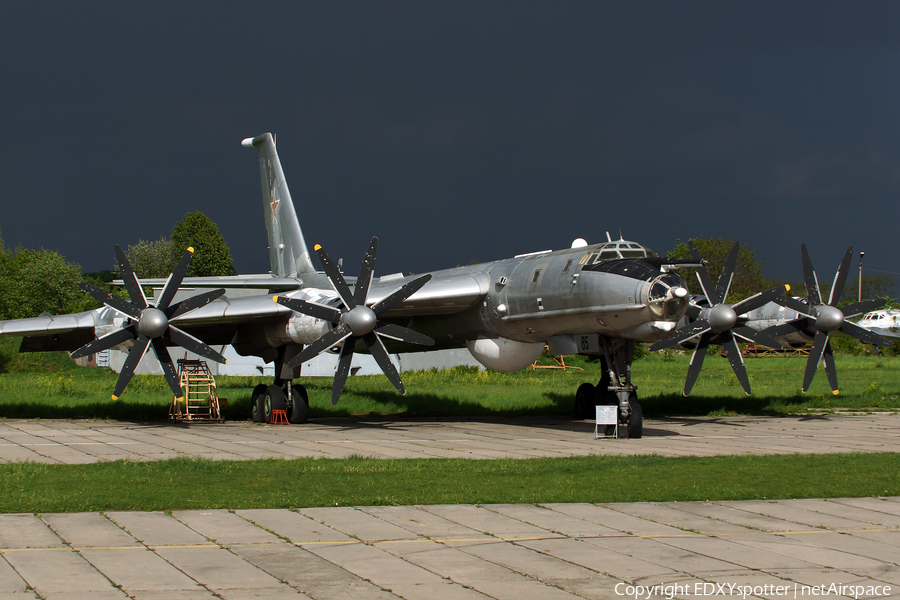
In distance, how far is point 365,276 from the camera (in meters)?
16.8

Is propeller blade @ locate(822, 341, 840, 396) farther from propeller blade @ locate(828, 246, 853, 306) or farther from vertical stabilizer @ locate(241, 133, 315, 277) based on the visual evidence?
vertical stabilizer @ locate(241, 133, 315, 277)

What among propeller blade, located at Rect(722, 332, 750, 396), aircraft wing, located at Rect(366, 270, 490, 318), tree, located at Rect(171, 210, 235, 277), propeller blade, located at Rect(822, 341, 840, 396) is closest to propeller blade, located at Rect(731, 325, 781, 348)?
propeller blade, located at Rect(722, 332, 750, 396)

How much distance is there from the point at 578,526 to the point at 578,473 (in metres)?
3.13

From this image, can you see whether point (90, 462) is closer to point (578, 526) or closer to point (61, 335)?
point (578, 526)

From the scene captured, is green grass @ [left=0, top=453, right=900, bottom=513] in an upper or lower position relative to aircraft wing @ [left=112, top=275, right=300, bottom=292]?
lower

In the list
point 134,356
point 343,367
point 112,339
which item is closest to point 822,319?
point 343,367

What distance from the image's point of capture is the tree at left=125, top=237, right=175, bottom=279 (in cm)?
9150

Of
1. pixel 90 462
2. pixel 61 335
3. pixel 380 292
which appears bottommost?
pixel 90 462

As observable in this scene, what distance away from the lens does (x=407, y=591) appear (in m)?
5.30

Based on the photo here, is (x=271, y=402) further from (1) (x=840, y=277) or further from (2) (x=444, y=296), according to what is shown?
(1) (x=840, y=277)

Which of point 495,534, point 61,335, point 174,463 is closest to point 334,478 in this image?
point 174,463

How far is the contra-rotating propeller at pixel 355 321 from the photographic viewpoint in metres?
16.2

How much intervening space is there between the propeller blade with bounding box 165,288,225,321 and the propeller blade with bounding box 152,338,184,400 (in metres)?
0.59

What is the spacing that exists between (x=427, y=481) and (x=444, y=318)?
990 centimetres
